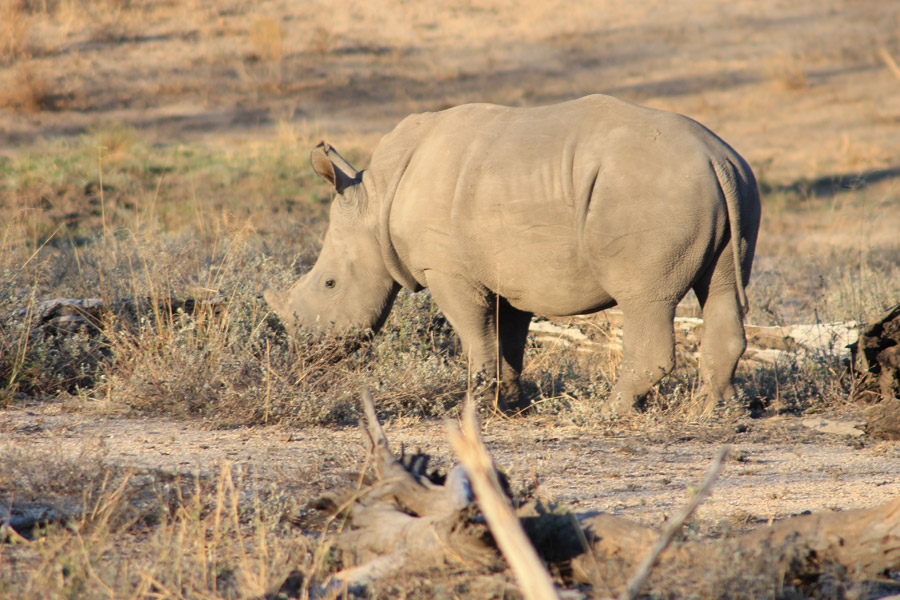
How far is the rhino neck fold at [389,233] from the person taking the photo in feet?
19.3

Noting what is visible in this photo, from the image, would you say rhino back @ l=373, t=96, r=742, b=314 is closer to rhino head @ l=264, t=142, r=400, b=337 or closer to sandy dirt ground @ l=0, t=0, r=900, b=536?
rhino head @ l=264, t=142, r=400, b=337

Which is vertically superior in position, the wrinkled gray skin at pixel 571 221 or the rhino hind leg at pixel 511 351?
the wrinkled gray skin at pixel 571 221

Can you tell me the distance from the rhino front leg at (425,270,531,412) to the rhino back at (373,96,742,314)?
0.14 metres

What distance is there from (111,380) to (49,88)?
48.7 ft

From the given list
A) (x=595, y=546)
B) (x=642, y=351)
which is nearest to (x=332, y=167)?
(x=642, y=351)

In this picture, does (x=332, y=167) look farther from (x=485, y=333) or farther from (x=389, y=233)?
(x=485, y=333)

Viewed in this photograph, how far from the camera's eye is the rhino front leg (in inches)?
226

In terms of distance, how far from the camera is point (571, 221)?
5250 mm

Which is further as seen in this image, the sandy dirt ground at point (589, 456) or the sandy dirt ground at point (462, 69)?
the sandy dirt ground at point (462, 69)

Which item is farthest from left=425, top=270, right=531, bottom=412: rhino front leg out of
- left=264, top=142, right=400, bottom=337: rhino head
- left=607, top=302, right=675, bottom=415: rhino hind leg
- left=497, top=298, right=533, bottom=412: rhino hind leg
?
left=607, top=302, right=675, bottom=415: rhino hind leg

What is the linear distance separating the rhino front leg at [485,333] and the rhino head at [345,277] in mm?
545

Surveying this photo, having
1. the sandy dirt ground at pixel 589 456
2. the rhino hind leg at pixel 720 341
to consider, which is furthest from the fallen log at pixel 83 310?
the rhino hind leg at pixel 720 341

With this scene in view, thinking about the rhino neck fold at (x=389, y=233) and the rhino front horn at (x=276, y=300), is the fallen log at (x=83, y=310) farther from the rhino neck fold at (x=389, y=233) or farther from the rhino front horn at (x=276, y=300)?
A: the rhino neck fold at (x=389, y=233)

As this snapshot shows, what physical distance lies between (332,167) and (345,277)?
28.3 inches
